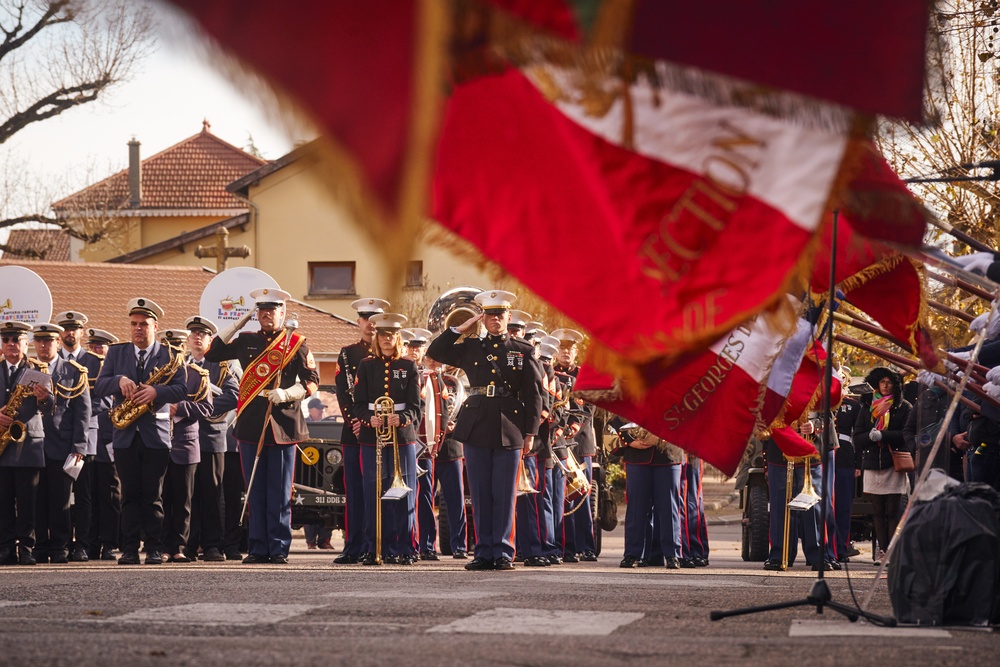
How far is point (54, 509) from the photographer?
14836mm

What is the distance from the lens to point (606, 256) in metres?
4.40

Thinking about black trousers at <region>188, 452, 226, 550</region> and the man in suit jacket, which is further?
black trousers at <region>188, 452, 226, 550</region>

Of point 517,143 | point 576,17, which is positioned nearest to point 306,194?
point 576,17

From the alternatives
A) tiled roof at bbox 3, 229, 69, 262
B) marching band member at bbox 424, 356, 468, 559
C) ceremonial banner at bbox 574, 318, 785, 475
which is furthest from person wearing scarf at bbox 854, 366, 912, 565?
tiled roof at bbox 3, 229, 69, 262

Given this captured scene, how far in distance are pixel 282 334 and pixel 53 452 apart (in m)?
2.52

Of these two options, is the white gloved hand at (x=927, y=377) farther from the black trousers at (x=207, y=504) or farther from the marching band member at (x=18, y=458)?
the marching band member at (x=18, y=458)

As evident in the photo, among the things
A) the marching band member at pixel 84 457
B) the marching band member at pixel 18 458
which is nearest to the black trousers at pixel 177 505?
the marching band member at pixel 84 457

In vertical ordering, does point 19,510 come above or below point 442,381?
below

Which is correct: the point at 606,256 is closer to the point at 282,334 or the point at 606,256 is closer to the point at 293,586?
the point at 293,586

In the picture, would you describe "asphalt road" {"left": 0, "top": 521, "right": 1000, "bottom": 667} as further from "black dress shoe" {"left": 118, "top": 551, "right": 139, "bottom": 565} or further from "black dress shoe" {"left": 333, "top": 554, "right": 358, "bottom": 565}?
"black dress shoe" {"left": 333, "top": 554, "right": 358, "bottom": 565}

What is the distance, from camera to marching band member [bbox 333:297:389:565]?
14789 mm

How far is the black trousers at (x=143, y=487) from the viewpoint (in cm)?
1433

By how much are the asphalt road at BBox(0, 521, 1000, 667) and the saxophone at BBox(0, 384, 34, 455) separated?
2.99m

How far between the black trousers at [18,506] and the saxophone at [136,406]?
1.00 m
